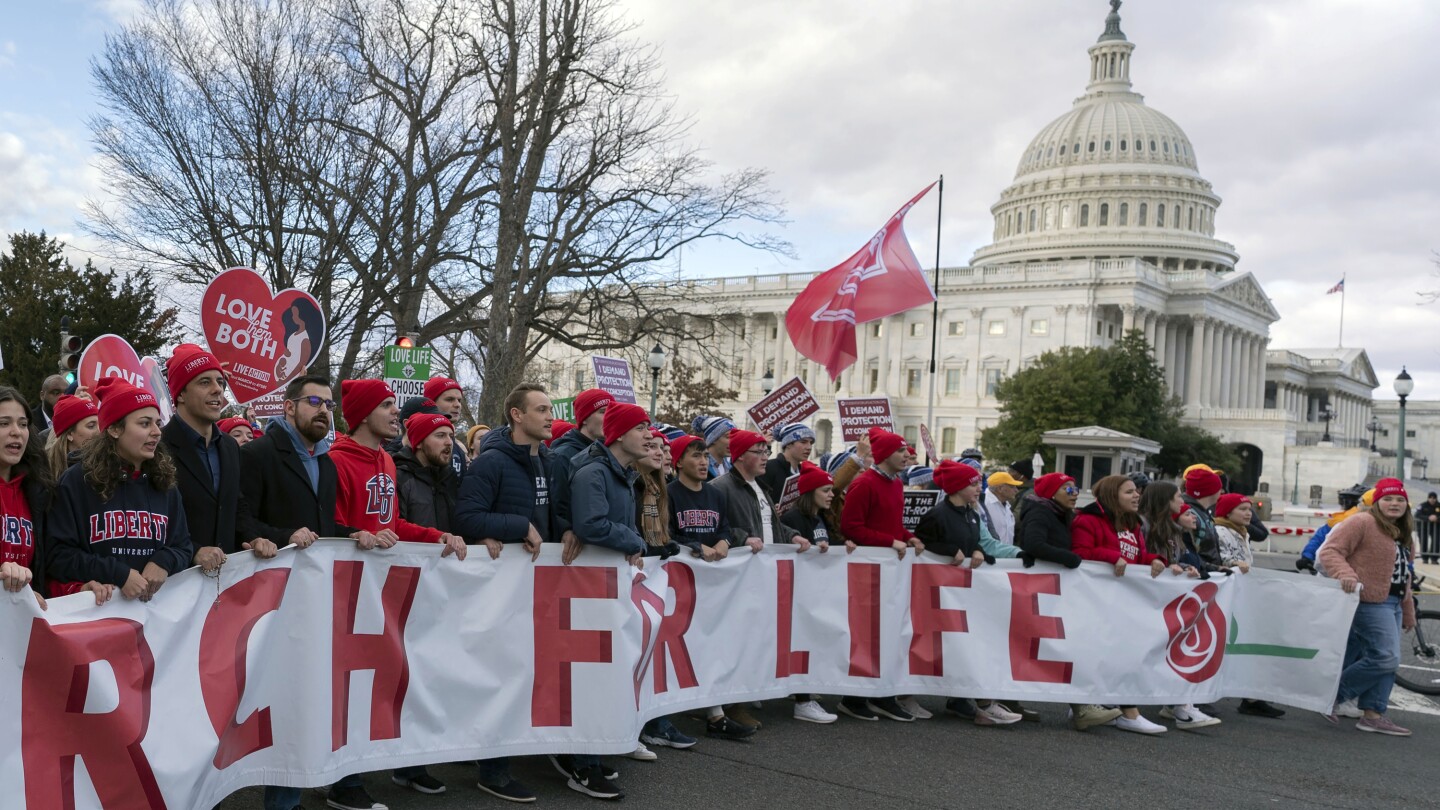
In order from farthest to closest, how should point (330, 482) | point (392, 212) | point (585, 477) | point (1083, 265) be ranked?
point (1083, 265), point (392, 212), point (585, 477), point (330, 482)

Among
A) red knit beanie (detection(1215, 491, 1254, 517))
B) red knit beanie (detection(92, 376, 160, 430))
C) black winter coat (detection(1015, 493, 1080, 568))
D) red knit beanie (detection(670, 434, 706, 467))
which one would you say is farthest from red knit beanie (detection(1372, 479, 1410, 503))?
red knit beanie (detection(92, 376, 160, 430))

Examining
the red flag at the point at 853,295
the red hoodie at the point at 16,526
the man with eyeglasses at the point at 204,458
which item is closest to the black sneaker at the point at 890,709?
the man with eyeglasses at the point at 204,458

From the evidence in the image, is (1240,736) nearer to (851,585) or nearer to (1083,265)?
(851,585)

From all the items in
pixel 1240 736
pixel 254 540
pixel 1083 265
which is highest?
pixel 1083 265

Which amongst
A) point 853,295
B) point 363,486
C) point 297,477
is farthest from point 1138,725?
point 853,295

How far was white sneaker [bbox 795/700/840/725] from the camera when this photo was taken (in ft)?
27.2

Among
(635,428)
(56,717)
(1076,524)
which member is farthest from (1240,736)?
(56,717)

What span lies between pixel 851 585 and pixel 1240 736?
2853 mm

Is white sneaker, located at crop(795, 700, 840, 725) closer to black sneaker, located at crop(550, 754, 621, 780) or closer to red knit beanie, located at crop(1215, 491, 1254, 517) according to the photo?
black sneaker, located at crop(550, 754, 621, 780)

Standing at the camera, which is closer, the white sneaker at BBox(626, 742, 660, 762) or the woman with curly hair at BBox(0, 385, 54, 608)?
the woman with curly hair at BBox(0, 385, 54, 608)

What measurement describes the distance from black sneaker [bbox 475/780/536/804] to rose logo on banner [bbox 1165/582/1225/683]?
4.86m

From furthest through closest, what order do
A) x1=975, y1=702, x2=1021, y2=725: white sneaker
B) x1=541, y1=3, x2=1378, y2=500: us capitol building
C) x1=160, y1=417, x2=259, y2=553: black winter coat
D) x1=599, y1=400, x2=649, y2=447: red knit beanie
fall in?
x1=541, y1=3, x2=1378, y2=500: us capitol building < x1=975, y1=702, x2=1021, y2=725: white sneaker < x1=599, y1=400, x2=649, y2=447: red knit beanie < x1=160, y1=417, x2=259, y2=553: black winter coat

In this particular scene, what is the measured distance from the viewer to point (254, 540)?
5.41 metres

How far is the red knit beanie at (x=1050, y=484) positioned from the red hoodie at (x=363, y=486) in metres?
4.41
